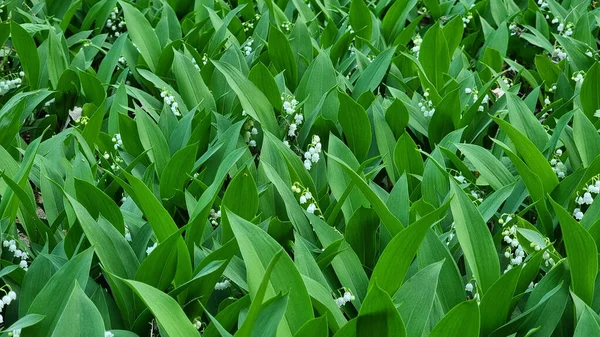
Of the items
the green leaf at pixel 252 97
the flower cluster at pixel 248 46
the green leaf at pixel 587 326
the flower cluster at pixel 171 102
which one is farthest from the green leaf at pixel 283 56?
the green leaf at pixel 587 326

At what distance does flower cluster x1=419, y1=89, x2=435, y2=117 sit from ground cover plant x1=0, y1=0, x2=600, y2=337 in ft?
0.09

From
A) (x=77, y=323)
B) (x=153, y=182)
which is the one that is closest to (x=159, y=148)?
(x=153, y=182)

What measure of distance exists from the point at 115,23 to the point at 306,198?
2054mm

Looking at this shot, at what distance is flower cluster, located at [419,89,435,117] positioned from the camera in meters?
2.93

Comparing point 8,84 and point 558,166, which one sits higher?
point 558,166

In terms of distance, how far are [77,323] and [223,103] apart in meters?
1.49

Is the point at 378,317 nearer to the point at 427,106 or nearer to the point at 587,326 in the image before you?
the point at 587,326

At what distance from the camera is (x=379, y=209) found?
205 centimetres

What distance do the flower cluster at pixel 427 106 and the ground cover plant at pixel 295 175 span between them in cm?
3

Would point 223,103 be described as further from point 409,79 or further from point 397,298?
point 397,298

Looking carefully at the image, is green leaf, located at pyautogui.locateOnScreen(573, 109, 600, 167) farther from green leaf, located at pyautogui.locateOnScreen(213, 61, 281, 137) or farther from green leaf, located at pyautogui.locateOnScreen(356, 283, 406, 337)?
green leaf, located at pyautogui.locateOnScreen(356, 283, 406, 337)

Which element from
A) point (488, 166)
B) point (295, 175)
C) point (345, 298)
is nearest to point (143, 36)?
point (295, 175)

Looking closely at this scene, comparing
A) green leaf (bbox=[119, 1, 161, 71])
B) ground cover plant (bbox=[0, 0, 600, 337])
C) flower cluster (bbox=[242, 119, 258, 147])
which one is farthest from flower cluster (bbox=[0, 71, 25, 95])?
flower cluster (bbox=[242, 119, 258, 147])

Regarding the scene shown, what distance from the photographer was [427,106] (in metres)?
2.99
